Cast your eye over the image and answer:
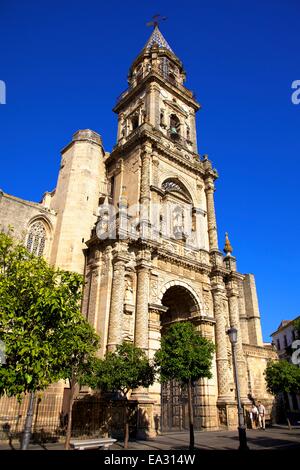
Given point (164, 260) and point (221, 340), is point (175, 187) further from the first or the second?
point (221, 340)

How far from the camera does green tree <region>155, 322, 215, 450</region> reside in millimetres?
12961

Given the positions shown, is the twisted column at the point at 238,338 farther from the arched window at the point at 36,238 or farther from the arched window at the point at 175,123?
the arched window at the point at 175,123

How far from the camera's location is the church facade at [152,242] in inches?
724

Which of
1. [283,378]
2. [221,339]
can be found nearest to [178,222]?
[221,339]

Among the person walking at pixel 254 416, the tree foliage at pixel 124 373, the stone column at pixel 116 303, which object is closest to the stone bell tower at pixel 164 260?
the stone column at pixel 116 303

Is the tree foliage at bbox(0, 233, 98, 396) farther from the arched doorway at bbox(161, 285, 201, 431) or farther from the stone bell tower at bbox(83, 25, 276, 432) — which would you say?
the arched doorway at bbox(161, 285, 201, 431)

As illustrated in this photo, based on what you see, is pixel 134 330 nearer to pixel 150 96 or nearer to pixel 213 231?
pixel 213 231

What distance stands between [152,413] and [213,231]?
13.8 metres

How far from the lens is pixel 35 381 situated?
8.52m

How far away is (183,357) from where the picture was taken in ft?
43.0

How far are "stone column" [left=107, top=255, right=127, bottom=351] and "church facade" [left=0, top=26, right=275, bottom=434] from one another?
0.17ft

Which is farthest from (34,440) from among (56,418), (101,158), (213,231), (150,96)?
(150,96)

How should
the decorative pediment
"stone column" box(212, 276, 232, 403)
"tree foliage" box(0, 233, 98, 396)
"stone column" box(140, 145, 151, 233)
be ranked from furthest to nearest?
1. the decorative pediment
2. "stone column" box(140, 145, 151, 233)
3. "stone column" box(212, 276, 232, 403)
4. "tree foliage" box(0, 233, 98, 396)

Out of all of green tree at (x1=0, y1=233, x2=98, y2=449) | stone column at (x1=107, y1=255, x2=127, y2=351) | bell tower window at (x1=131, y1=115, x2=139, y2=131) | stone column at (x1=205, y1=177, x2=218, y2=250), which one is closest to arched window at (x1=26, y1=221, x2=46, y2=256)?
stone column at (x1=107, y1=255, x2=127, y2=351)
